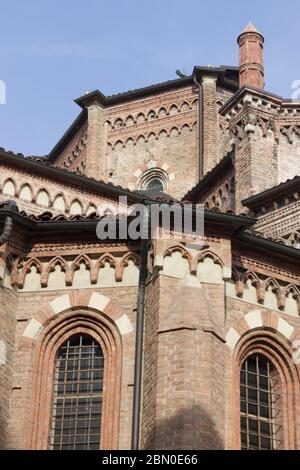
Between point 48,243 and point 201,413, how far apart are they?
4417 millimetres

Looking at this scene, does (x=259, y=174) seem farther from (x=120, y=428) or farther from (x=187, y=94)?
(x=120, y=428)

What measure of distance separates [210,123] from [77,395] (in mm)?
16434

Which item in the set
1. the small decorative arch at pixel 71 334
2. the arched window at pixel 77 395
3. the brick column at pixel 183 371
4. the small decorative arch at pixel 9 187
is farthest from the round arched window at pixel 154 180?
the brick column at pixel 183 371

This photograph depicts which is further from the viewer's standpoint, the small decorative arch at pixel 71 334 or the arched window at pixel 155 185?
the arched window at pixel 155 185

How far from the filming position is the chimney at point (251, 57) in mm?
28844

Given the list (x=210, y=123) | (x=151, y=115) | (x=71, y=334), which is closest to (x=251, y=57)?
(x=210, y=123)

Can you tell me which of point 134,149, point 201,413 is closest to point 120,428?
point 201,413

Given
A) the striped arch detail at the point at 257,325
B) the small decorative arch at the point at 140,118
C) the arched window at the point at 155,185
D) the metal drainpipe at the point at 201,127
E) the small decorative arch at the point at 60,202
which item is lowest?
the striped arch detail at the point at 257,325

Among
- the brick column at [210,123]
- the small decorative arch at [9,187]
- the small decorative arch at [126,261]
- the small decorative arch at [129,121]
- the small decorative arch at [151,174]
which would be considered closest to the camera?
the small decorative arch at [126,261]

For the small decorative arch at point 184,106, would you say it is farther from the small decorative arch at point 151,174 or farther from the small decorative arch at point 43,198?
the small decorative arch at point 43,198

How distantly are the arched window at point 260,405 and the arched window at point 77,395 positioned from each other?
2458 mm

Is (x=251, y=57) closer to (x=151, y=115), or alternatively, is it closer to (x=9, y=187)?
(x=151, y=115)

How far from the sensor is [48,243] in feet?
58.9

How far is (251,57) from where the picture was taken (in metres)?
29.5
